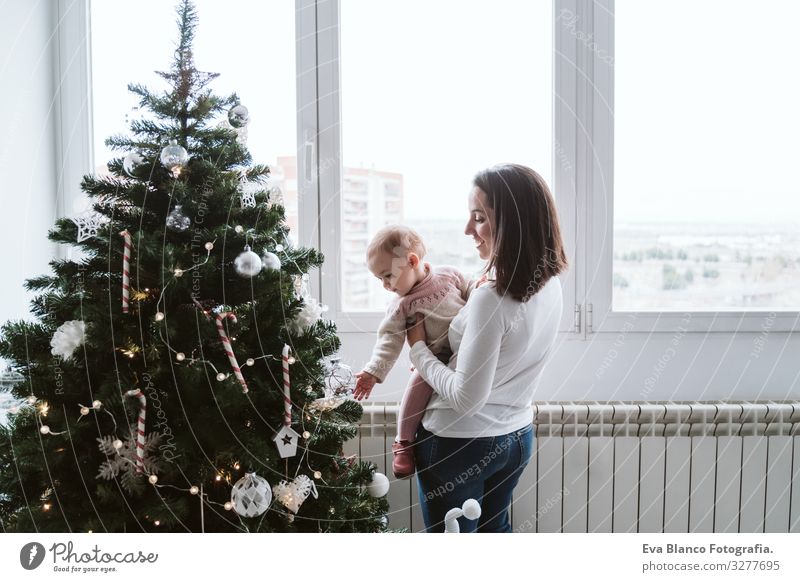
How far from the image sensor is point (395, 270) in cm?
128

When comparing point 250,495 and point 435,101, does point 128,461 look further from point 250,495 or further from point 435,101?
point 435,101

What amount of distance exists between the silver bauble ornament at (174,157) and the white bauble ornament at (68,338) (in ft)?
0.94

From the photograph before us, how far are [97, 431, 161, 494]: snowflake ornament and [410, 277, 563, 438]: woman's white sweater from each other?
20.6 inches

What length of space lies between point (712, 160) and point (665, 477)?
0.91 m

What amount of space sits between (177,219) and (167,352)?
0.22 metres

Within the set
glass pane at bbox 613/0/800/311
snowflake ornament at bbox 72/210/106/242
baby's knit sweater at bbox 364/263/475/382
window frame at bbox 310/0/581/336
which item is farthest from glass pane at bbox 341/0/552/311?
snowflake ornament at bbox 72/210/106/242

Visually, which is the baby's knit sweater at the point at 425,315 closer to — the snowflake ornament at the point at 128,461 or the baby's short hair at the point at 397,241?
the baby's short hair at the point at 397,241

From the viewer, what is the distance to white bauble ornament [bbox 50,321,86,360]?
972 millimetres

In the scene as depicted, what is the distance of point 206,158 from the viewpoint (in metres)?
1.06

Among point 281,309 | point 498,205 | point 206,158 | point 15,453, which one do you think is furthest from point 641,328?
point 15,453

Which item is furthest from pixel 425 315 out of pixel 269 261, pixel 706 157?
pixel 706 157

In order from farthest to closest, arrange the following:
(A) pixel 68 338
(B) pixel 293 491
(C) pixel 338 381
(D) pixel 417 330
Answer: (D) pixel 417 330 → (C) pixel 338 381 → (B) pixel 293 491 → (A) pixel 68 338

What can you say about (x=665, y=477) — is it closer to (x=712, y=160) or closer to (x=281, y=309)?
(x=712, y=160)

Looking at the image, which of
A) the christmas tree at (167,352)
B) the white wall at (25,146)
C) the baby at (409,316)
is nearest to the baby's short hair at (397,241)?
the baby at (409,316)
